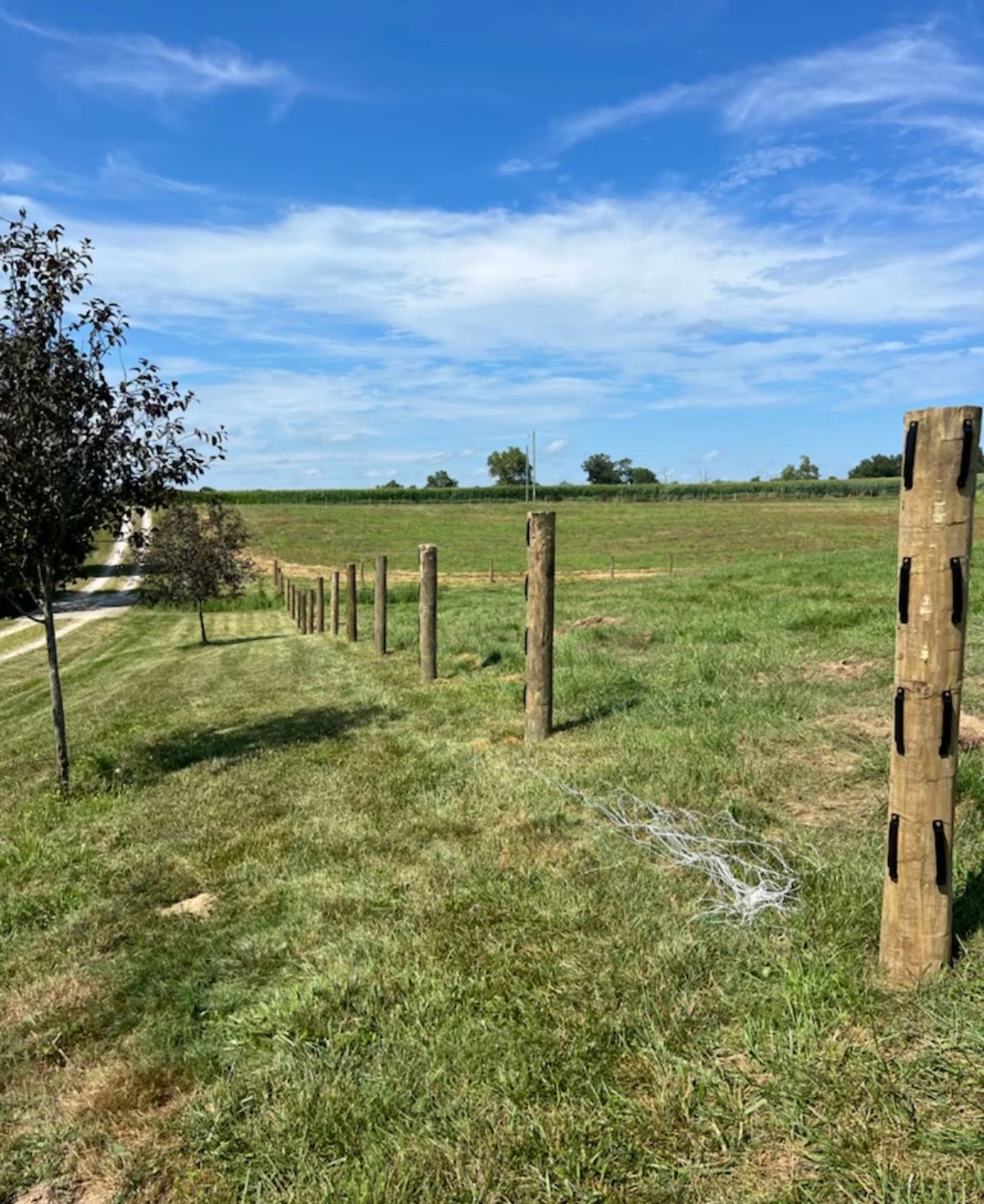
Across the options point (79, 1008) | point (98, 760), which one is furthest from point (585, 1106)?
point (98, 760)

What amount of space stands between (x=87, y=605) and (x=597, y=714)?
36.3 meters

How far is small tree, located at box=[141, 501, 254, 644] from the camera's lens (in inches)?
917

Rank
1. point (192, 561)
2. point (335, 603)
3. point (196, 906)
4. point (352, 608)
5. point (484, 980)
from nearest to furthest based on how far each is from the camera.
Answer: point (484, 980), point (196, 906), point (352, 608), point (335, 603), point (192, 561)

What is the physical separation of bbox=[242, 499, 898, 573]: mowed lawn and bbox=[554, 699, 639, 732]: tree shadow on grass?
1245 inches

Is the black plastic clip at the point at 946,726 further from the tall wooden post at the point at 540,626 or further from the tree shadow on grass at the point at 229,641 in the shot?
the tree shadow on grass at the point at 229,641

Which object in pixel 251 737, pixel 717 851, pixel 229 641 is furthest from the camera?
pixel 229 641

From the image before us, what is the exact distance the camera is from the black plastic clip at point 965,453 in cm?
279

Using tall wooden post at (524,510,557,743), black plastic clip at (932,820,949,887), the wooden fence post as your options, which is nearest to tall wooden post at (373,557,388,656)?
Answer: the wooden fence post

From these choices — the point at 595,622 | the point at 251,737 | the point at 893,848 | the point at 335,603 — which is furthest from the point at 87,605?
the point at 893,848

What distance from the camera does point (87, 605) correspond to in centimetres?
3812

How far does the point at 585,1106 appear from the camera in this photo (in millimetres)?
2650

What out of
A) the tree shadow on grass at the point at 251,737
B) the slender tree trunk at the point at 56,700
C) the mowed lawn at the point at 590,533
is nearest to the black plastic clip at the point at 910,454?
the tree shadow on grass at the point at 251,737

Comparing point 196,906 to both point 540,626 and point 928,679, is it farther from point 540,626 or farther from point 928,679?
point 928,679

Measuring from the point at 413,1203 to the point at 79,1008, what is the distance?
202 cm
